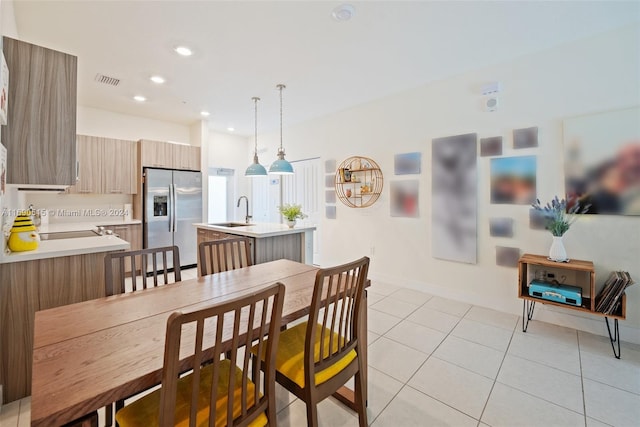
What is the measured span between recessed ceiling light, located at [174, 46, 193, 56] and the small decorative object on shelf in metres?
3.96

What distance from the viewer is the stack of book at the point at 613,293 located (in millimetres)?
2279

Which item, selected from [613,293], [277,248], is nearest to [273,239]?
[277,248]

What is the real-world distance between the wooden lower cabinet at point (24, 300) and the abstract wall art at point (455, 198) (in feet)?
12.2

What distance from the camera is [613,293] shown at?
7.59ft

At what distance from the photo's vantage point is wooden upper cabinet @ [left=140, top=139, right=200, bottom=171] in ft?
15.7

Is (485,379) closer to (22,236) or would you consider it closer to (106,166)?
(22,236)

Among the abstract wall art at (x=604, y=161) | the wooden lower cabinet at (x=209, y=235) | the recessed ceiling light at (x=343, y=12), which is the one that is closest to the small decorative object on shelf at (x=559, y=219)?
the abstract wall art at (x=604, y=161)

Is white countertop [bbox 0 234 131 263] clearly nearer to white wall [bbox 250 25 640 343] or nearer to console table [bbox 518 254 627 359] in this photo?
white wall [bbox 250 25 640 343]

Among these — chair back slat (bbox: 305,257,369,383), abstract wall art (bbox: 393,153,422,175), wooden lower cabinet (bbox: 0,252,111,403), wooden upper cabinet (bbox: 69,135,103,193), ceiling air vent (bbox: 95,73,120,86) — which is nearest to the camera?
chair back slat (bbox: 305,257,369,383)

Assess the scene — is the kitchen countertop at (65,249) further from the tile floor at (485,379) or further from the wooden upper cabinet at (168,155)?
the wooden upper cabinet at (168,155)

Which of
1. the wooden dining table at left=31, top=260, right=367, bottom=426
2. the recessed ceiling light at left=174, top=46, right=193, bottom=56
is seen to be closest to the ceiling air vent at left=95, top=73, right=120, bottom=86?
the recessed ceiling light at left=174, top=46, right=193, bottom=56

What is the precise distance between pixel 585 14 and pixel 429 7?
4.43ft

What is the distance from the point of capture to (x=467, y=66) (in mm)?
3264

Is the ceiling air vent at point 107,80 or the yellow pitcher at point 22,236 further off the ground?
the ceiling air vent at point 107,80
